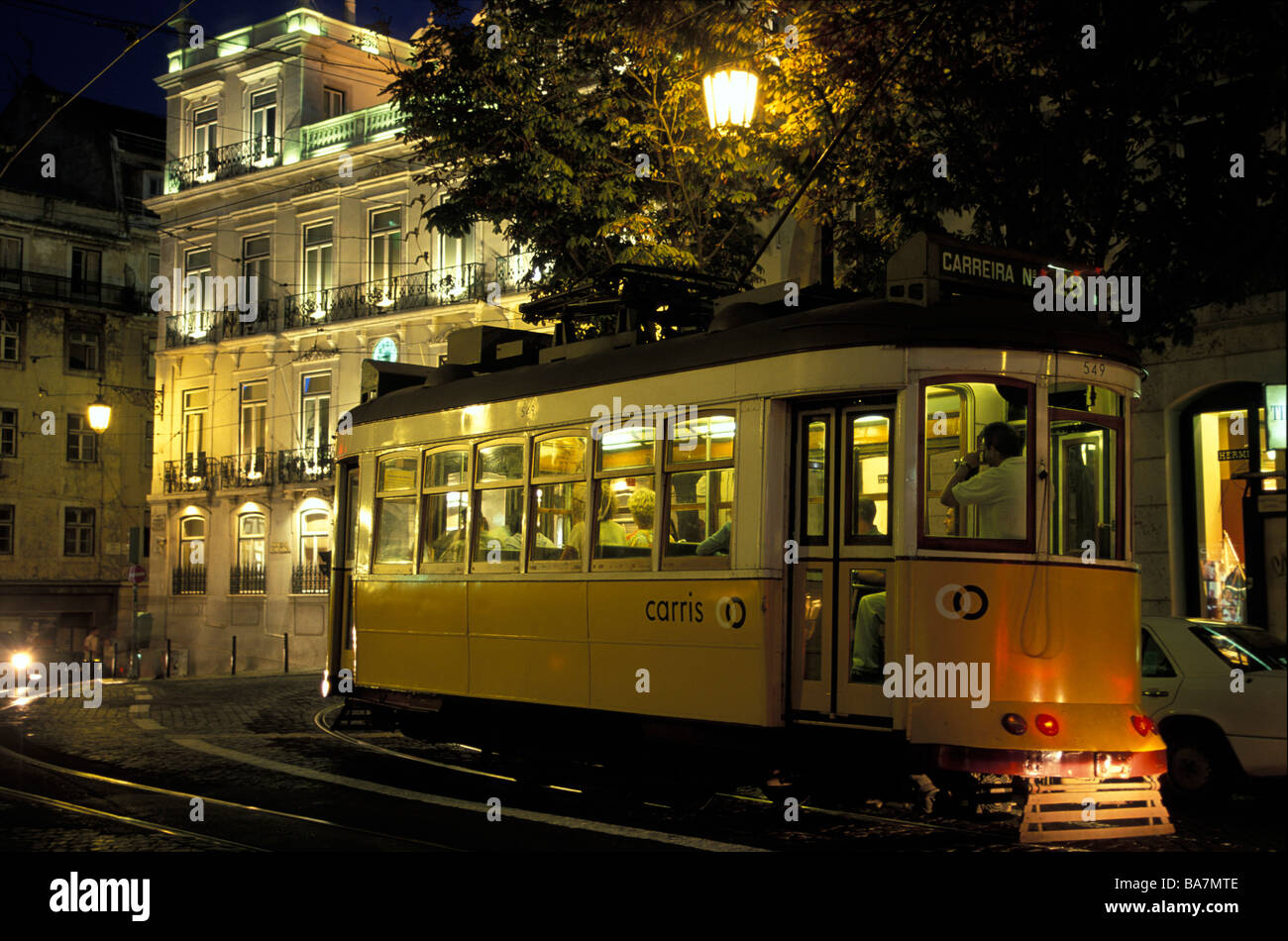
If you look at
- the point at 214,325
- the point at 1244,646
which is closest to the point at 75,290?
the point at 214,325

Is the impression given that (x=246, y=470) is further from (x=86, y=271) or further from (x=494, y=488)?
(x=494, y=488)

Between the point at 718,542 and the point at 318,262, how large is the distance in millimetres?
29318

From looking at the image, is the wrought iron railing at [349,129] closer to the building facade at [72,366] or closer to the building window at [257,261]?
the building window at [257,261]

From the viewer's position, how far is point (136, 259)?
49.6 meters

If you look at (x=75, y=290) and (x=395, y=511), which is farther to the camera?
(x=75, y=290)

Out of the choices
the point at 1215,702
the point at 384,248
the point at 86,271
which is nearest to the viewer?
the point at 1215,702

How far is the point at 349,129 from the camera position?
35.3 meters

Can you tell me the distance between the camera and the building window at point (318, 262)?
118 feet

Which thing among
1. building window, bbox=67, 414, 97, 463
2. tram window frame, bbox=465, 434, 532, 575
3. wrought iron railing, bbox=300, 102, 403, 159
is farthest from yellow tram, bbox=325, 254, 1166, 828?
building window, bbox=67, 414, 97, 463

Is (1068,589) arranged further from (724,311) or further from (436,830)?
(436,830)

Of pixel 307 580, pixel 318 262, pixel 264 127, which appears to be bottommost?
pixel 307 580

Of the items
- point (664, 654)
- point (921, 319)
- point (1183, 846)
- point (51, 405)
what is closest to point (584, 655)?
point (664, 654)
